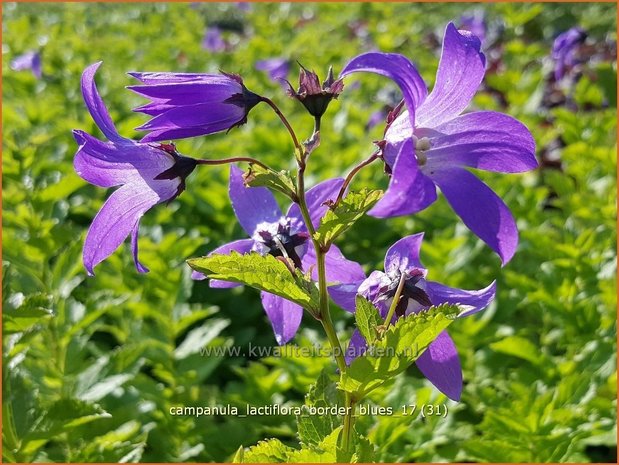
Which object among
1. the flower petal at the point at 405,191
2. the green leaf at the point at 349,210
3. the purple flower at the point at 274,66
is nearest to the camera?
the flower petal at the point at 405,191

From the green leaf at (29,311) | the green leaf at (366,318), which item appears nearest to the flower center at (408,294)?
the green leaf at (366,318)

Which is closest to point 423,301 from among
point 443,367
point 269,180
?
point 443,367

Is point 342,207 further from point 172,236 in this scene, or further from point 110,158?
point 172,236

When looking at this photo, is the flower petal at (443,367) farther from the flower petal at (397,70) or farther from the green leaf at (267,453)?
the flower petal at (397,70)

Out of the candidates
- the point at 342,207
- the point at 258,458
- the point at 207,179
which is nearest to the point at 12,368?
the point at 258,458

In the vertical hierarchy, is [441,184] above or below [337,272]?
above

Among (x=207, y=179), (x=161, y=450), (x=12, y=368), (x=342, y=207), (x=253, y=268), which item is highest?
(x=207, y=179)
